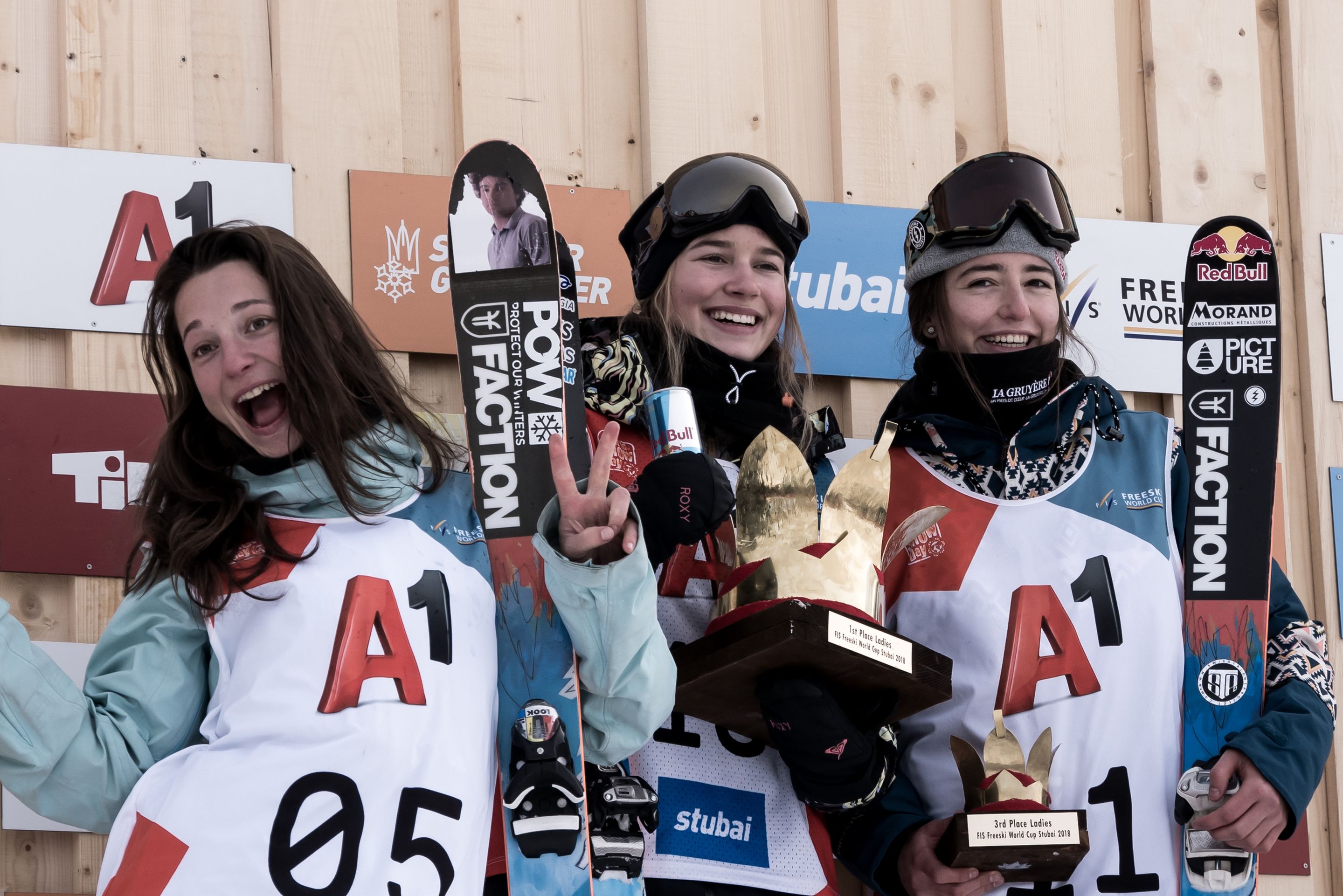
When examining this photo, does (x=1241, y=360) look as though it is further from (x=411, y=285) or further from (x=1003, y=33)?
(x=411, y=285)

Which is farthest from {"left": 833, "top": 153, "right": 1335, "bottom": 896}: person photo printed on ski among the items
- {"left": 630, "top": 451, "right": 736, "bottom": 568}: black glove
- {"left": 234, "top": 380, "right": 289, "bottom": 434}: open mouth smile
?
{"left": 234, "top": 380, "right": 289, "bottom": 434}: open mouth smile

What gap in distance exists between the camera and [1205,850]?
2623 mm

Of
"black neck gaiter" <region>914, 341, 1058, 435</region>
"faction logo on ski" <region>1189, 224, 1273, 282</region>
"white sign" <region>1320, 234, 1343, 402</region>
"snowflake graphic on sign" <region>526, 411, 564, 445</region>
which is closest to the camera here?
"snowflake graphic on sign" <region>526, 411, 564, 445</region>

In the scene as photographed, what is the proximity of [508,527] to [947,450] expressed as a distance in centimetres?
96

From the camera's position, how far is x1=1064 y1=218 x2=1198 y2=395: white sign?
12.5 ft

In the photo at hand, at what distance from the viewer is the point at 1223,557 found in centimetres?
280

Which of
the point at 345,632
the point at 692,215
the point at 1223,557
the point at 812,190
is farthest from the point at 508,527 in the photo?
the point at 812,190

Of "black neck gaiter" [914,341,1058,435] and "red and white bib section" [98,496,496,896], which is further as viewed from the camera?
"black neck gaiter" [914,341,1058,435]

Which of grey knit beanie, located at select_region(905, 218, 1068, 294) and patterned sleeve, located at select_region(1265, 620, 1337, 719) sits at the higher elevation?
grey knit beanie, located at select_region(905, 218, 1068, 294)

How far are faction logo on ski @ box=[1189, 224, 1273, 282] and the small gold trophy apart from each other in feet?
3.34

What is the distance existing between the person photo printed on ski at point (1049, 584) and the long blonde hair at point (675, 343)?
19 cm

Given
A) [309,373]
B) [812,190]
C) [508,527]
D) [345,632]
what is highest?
[812,190]

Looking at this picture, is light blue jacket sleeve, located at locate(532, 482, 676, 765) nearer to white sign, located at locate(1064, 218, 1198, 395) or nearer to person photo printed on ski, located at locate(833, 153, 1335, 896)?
person photo printed on ski, located at locate(833, 153, 1335, 896)

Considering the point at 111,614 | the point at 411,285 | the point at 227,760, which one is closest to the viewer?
the point at 227,760
